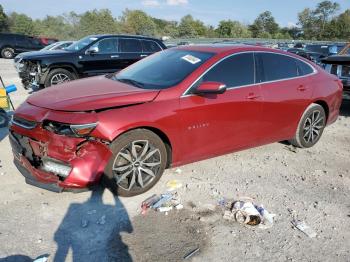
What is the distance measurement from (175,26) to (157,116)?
7852 centimetres

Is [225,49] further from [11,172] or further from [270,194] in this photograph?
[11,172]

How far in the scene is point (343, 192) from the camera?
4.73 m

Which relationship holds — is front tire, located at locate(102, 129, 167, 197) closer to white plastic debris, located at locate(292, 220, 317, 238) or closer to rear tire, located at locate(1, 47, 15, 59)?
white plastic debris, located at locate(292, 220, 317, 238)

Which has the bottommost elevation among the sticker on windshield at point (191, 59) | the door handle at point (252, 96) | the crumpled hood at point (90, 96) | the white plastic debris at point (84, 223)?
the white plastic debris at point (84, 223)

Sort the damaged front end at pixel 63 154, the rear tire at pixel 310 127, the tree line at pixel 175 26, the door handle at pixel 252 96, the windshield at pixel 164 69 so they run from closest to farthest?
the damaged front end at pixel 63 154 < the windshield at pixel 164 69 < the door handle at pixel 252 96 < the rear tire at pixel 310 127 < the tree line at pixel 175 26

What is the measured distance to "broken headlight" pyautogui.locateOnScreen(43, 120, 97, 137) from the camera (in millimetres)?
3740

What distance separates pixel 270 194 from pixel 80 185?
2240 mm

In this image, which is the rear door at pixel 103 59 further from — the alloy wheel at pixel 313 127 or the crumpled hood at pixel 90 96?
the alloy wheel at pixel 313 127

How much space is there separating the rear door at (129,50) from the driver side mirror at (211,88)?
6.76 metres

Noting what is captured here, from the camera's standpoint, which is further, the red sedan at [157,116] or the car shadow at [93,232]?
the red sedan at [157,116]

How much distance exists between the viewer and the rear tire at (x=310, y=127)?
5.97 m

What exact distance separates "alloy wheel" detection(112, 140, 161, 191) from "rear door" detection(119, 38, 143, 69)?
6949 mm

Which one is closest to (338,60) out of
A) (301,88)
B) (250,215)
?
(301,88)

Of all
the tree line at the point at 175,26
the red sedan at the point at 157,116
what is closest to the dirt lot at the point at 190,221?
the red sedan at the point at 157,116
